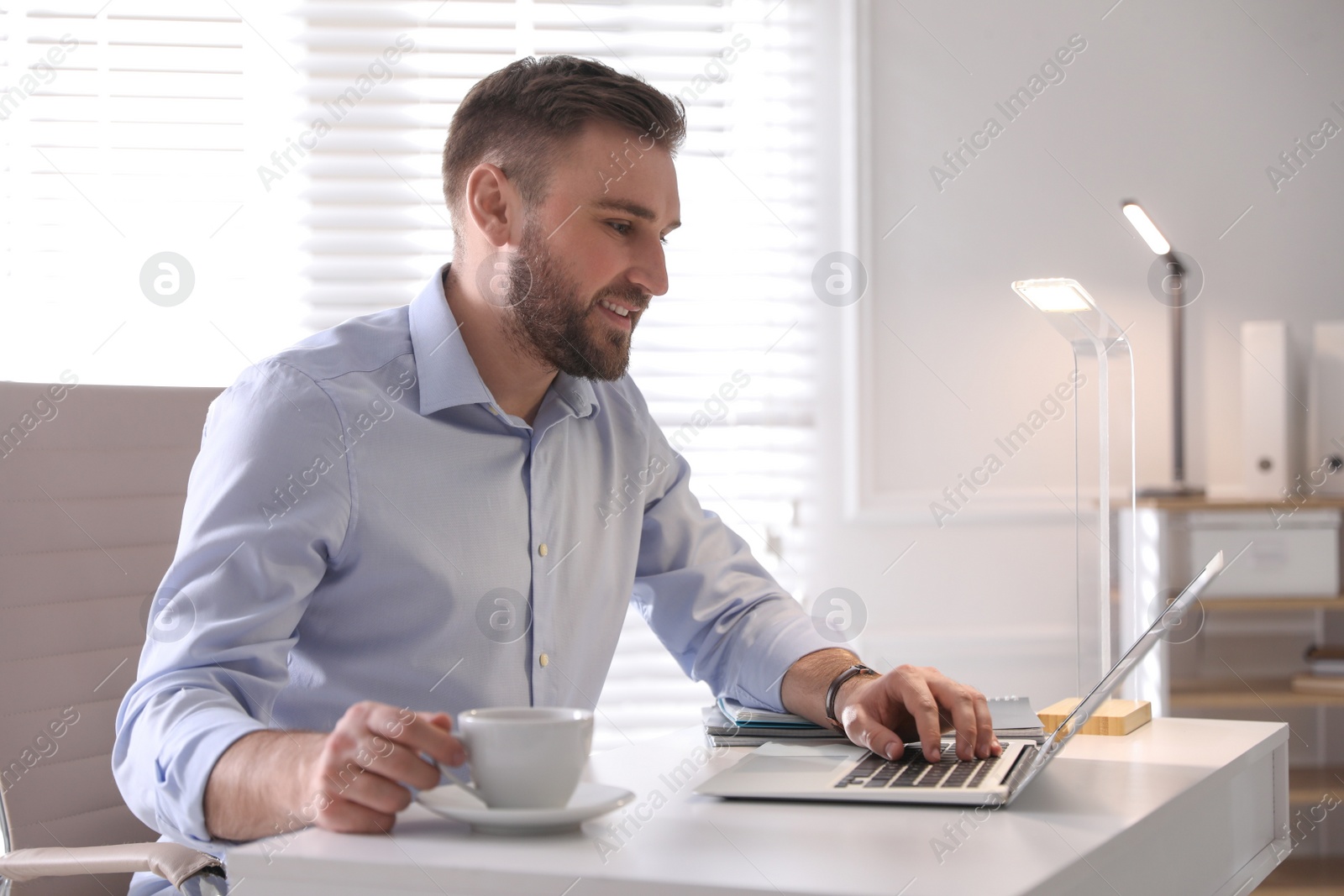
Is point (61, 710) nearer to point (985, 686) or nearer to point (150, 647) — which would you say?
point (150, 647)

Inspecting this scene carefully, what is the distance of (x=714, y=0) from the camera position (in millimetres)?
2861

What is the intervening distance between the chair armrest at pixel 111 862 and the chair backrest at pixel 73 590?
0.14 m

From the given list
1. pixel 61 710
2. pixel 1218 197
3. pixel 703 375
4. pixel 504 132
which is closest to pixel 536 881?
pixel 61 710

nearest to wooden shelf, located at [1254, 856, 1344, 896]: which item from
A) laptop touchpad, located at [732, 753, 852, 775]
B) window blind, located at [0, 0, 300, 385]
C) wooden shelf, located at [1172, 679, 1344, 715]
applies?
wooden shelf, located at [1172, 679, 1344, 715]

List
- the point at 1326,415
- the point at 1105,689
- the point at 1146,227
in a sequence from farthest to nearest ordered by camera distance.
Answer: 1. the point at 1326,415
2. the point at 1146,227
3. the point at 1105,689

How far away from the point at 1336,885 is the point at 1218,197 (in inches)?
61.8

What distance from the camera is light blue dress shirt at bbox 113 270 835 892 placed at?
984 millimetres

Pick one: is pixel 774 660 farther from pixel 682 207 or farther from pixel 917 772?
pixel 682 207

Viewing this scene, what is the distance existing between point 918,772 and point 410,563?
0.52 metres

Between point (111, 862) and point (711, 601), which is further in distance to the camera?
point (711, 601)

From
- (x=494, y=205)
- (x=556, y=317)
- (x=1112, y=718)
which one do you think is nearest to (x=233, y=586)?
(x=556, y=317)

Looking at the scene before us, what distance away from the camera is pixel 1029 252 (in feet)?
9.51

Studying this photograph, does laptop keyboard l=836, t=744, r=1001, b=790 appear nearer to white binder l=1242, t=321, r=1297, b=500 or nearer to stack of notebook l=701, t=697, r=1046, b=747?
stack of notebook l=701, t=697, r=1046, b=747

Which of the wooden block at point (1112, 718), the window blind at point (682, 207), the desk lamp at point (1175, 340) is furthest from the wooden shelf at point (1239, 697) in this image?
the wooden block at point (1112, 718)
